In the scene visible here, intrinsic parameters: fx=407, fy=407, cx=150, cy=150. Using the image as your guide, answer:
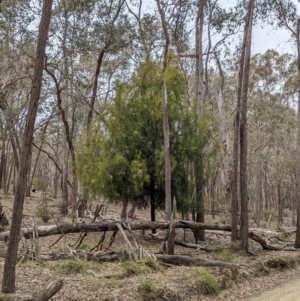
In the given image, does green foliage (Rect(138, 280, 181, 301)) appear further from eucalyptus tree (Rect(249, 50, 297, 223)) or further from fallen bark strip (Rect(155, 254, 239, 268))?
eucalyptus tree (Rect(249, 50, 297, 223))

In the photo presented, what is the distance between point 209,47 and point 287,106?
1625 cm

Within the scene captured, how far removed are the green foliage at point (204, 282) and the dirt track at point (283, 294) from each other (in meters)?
0.83

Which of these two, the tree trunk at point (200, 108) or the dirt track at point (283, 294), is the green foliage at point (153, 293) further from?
the tree trunk at point (200, 108)

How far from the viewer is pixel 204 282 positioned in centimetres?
916

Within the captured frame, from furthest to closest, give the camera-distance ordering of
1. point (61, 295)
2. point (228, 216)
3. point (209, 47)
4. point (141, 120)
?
point (228, 216) → point (209, 47) → point (141, 120) → point (61, 295)

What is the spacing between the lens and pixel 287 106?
Answer: 35469mm

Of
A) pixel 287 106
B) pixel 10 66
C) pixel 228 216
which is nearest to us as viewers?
pixel 10 66

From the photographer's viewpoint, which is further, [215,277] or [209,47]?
[209,47]

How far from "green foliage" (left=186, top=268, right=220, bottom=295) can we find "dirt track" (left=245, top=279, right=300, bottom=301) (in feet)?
2.73

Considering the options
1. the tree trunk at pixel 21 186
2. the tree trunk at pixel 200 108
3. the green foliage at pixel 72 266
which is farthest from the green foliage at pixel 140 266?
the tree trunk at pixel 200 108

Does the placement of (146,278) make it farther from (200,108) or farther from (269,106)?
(269,106)

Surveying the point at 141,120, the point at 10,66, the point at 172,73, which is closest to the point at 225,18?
the point at 172,73

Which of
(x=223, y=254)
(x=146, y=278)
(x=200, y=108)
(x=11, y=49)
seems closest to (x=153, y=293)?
(x=146, y=278)

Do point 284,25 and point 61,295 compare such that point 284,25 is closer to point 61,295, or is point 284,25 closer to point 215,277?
point 215,277
